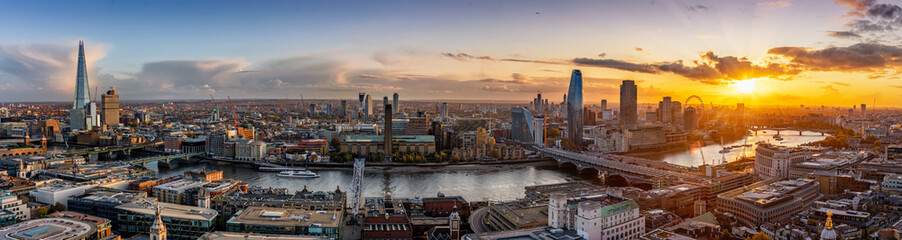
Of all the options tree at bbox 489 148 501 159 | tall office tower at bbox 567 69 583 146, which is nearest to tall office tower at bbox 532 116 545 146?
tall office tower at bbox 567 69 583 146

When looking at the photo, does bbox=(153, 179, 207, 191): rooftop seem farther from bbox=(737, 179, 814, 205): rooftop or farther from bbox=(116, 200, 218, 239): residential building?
bbox=(737, 179, 814, 205): rooftop

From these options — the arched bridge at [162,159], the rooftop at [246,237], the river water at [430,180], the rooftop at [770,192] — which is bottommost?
the river water at [430,180]

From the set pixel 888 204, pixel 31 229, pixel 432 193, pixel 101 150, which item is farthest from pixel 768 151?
pixel 101 150

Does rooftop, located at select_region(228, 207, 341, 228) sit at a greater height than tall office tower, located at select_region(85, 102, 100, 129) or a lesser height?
A: lesser

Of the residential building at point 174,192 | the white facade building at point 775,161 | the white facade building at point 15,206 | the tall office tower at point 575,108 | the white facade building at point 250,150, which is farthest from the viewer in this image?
the tall office tower at point 575,108

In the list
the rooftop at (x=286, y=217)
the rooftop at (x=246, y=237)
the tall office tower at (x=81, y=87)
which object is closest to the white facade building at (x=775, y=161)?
the rooftop at (x=286, y=217)

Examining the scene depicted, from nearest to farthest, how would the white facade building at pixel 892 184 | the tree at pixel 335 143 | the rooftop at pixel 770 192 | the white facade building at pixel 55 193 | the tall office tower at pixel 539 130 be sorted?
the rooftop at pixel 770 192 < the white facade building at pixel 55 193 < the white facade building at pixel 892 184 < the tree at pixel 335 143 < the tall office tower at pixel 539 130

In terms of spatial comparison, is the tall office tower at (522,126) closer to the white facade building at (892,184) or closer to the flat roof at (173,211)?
the white facade building at (892,184)

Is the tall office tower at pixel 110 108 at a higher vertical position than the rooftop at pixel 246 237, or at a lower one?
higher

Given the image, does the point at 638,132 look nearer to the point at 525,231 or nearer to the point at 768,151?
the point at 768,151
